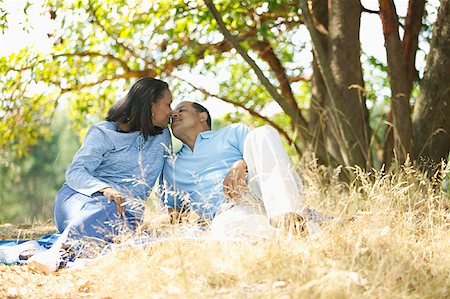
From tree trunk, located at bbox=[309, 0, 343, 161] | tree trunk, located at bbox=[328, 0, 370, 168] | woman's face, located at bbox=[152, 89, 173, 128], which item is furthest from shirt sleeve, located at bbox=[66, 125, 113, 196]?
tree trunk, located at bbox=[328, 0, 370, 168]

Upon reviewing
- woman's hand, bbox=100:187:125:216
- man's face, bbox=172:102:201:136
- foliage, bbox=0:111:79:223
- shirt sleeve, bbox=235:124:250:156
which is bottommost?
foliage, bbox=0:111:79:223

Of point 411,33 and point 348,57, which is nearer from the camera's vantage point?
point 348,57

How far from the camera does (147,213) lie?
3799mm

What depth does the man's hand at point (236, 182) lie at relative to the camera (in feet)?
12.6

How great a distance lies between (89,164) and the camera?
433 centimetres

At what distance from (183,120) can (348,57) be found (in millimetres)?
2305

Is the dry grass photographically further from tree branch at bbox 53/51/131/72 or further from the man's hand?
tree branch at bbox 53/51/131/72

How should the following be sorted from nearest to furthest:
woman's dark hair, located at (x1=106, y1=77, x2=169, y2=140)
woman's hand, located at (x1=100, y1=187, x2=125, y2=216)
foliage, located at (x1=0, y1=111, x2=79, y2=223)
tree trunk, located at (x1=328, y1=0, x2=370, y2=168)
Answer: woman's hand, located at (x1=100, y1=187, x2=125, y2=216) < woman's dark hair, located at (x1=106, y1=77, x2=169, y2=140) < tree trunk, located at (x1=328, y1=0, x2=370, y2=168) < foliage, located at (x1=0, y1=111, x2=79, y2=223)

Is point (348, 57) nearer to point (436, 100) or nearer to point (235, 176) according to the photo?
point (436, 100)

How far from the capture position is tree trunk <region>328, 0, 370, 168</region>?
625cm

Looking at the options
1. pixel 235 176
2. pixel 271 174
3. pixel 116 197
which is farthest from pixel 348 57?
pixel 116 197

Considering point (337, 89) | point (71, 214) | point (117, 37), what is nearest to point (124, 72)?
point (117, 37)

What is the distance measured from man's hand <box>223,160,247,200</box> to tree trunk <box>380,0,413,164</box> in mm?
2288

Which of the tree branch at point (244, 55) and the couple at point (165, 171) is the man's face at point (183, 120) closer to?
the couple at point (165, 171)
